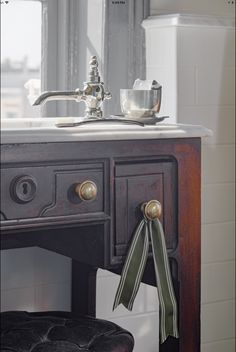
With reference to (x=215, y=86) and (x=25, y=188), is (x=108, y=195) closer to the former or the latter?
(x=25, y=188)

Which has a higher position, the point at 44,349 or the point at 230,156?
the point at 230,156

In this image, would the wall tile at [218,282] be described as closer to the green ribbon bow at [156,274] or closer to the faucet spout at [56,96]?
the green ribbon bow at [156,274]

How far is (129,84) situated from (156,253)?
2.23ft

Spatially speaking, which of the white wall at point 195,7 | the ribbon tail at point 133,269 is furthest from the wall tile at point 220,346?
the white wall at point 195,7

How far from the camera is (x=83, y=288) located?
2.40m

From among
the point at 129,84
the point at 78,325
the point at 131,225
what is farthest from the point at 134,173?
the point at 129,84

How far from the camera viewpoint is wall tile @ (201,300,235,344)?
2.69 meters

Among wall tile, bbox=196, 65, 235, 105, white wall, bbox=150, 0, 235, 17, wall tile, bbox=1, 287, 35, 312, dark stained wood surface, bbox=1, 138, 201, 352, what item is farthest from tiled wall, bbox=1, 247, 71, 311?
white wall, bbox=150, 0, 235, 17

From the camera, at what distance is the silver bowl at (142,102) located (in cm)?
210

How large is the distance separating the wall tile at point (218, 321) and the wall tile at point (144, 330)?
17 cm

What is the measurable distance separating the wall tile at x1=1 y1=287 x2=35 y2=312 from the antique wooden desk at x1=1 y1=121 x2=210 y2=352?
0.26 metres

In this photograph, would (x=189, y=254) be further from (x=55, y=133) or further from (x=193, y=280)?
(x=55, y=133)

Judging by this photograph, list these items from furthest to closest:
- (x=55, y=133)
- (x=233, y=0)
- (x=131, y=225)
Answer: (x=233, y=0) < (x=131, y=225) < (x=55, y=133)

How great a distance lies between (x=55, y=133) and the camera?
1813 mm
